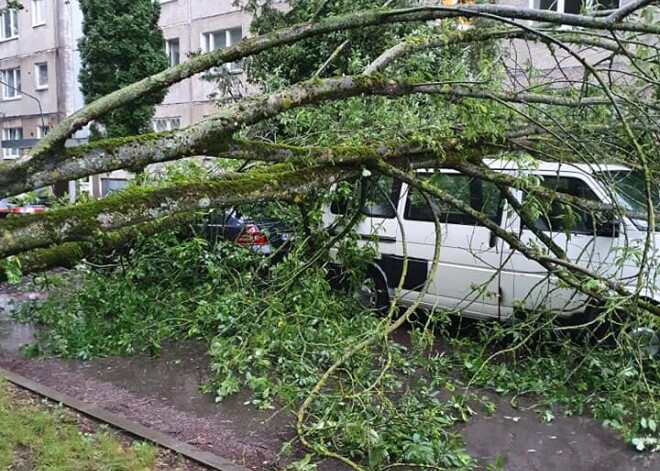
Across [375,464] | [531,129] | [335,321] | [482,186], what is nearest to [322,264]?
[335,321]

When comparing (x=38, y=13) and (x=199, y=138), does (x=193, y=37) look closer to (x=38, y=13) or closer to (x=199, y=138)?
(x=38, y=13)

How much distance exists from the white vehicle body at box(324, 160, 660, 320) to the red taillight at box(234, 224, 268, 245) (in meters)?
0.98

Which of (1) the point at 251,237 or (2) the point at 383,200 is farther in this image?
(1) the point at 251,237

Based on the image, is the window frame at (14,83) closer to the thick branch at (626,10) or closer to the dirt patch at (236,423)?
the dirt patch at (236,423)

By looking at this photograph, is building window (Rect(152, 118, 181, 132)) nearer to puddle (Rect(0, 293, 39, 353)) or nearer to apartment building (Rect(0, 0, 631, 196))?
apartment building (Rect(0, 0, 631, 196))

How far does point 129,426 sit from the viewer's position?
4.63 meters

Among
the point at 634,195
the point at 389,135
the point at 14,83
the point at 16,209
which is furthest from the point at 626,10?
the point at 14,83

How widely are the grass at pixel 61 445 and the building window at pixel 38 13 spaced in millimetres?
28233

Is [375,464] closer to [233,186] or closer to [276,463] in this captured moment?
[276,463]

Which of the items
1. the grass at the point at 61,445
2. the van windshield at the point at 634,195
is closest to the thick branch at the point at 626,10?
the van windshield at the point at 634,195

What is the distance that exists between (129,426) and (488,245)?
4.01 metres

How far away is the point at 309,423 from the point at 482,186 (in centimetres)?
344

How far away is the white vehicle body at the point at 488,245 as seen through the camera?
18.4 feet

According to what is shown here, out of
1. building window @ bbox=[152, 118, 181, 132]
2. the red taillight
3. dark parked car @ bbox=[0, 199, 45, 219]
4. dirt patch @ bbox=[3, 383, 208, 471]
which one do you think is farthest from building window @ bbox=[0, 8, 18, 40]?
dark parked car @ bbox=[0, 199, 45, 219]
